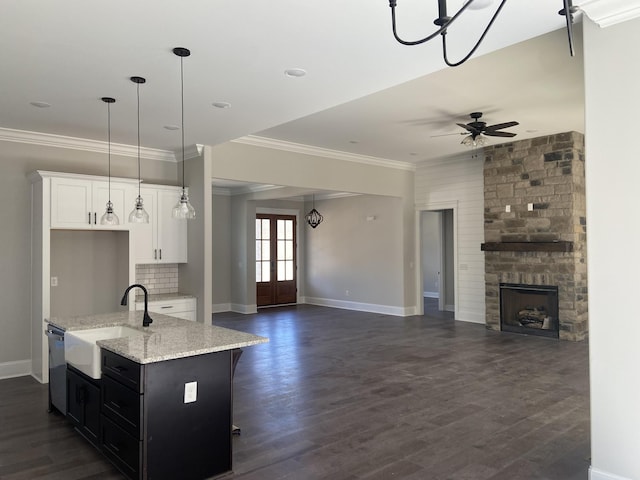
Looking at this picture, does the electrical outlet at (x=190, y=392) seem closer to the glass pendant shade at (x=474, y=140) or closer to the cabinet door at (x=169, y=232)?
the cabinet door at (x=169, y=232)

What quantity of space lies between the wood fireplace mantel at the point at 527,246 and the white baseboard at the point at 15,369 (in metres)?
6.94

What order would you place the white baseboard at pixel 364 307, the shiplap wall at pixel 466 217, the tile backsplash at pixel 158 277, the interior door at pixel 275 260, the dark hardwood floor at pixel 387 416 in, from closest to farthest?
the dark hardwood floor at pixel 387 416 → the tile backsplash at pixel 158 277 → the shiplap wall at pixel 466 217 → the white baseboard at pixel 364 307 → the interior door at pixel 275 260

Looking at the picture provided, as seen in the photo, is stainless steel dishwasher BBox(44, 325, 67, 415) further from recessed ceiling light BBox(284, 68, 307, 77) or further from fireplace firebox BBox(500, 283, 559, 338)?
fireplace firebox BBox(500, 283, 559, 338)

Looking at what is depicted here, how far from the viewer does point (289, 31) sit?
10.1 ft

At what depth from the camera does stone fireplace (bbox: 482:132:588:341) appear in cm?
727

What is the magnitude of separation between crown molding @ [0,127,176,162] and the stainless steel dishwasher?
2659mm

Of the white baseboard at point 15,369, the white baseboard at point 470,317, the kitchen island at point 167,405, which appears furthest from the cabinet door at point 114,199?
Result: the white baseboard at point 470,317

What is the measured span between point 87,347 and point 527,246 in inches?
259

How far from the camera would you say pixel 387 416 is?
4152mm

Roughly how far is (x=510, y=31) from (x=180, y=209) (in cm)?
267

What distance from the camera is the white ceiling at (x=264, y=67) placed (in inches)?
113

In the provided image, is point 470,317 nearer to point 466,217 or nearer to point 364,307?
point 466,217

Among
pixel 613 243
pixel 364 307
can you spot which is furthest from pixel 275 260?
pixel 613 243

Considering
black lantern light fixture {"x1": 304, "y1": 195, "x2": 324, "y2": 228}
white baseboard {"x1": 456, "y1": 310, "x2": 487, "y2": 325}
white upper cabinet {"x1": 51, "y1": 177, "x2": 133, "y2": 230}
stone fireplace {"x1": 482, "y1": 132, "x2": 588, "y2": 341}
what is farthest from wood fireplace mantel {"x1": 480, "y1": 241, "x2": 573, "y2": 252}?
white upper cabinet {"x1": 51, "y1": 177, "x2": 133, "y2": 230}
